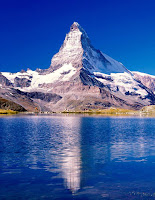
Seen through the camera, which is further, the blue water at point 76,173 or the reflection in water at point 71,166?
the reflection in water at point 71,166

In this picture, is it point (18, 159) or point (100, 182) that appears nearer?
point (100, 182)

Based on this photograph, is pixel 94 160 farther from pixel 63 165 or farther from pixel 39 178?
pixel 39 178

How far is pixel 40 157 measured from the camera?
50.6 meters

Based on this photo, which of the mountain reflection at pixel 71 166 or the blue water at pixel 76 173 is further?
the mountain reflection at pixel 71 166

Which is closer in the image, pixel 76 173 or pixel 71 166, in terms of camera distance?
pixel 76 173

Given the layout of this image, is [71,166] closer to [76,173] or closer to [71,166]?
[71,166]

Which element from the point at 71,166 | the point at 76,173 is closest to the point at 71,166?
the point at 71,166

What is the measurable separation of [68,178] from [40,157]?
15.0 meters

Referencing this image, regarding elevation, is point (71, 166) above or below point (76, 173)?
above

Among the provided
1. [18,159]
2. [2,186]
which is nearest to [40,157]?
[18,159]

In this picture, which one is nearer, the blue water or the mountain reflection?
the blue water

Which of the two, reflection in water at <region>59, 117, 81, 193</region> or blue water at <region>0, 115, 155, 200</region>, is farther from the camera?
reflection in water at <region>59, 117, 81, 193</region>

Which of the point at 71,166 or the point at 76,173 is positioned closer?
the point at 76,173

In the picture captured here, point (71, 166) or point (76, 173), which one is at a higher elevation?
point (71, 166)
